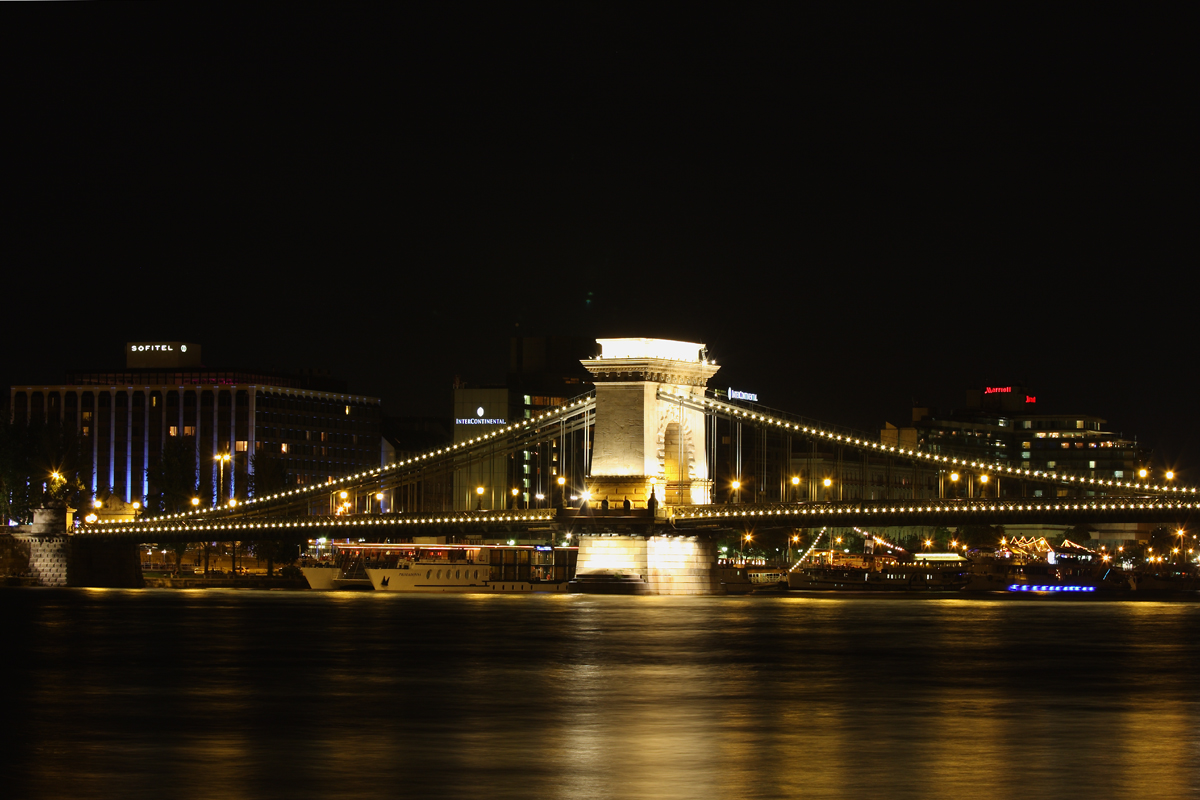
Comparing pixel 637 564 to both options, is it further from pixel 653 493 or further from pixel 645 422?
pixel 645 422

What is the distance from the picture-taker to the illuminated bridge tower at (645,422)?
3327 inches

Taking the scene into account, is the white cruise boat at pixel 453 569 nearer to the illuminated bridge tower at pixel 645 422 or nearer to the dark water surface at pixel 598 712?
the illuminated bridge tower at pixel 645 422

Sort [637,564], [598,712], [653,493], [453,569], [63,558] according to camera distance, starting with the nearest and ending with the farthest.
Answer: [598,712] < [637,564] < [653,493] < [453,569] < [63,558]

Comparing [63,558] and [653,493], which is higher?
[653,493]

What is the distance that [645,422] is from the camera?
276ft

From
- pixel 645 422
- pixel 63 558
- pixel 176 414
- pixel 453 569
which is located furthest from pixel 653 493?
pixel 176 414

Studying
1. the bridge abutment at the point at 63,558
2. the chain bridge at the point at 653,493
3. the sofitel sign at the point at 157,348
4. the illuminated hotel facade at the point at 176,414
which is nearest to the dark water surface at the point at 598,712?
the chain bridge at the point at 653,493

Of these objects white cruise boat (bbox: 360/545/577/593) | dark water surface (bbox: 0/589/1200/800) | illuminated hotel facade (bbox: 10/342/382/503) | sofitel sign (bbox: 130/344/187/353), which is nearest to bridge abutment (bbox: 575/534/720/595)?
white cruise boat (bbox: 360/545/577/593)

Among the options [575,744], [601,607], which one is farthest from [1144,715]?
→ [601,607]

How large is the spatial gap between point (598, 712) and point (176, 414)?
152313 mm

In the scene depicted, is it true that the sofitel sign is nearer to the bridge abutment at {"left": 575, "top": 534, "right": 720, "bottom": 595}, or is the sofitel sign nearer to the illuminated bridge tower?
the illuminated bridge tower

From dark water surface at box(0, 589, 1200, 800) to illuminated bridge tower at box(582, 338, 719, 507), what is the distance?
33755 millimetres

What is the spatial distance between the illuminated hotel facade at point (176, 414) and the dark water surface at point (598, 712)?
121633 millimetres

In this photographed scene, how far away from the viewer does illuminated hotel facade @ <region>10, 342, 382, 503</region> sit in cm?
17100
